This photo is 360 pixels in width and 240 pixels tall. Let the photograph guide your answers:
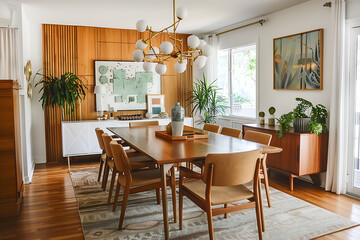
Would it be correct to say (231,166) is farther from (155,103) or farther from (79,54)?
(79,54)

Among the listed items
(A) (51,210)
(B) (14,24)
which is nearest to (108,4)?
(B) (14,24)

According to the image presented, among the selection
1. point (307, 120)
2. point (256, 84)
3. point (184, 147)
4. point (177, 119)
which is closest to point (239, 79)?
point (256, 84)

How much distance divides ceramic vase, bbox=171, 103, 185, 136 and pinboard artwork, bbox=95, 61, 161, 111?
3.07 m

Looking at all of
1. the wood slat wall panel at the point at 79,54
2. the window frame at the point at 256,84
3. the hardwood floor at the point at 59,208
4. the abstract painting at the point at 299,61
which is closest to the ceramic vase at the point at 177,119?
the hardwood floor at the point at 59,208

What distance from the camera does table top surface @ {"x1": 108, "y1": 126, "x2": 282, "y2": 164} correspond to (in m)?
2.65

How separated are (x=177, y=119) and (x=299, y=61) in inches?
91.6

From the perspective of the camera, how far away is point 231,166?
2479 mm

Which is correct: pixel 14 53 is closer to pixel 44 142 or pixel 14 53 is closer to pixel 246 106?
pixel 44 142

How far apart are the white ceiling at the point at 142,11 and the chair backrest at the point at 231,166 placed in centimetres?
292

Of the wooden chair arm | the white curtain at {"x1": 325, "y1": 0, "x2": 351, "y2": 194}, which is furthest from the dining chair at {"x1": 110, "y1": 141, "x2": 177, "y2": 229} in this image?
the white curtain at {"x1": 325, "y1": 0, "x2": 351, "y2": 194}

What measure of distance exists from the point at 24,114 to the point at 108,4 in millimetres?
2055

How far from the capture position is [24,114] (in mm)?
4684

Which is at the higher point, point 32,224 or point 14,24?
point 14,24

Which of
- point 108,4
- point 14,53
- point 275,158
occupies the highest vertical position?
point 108,4
